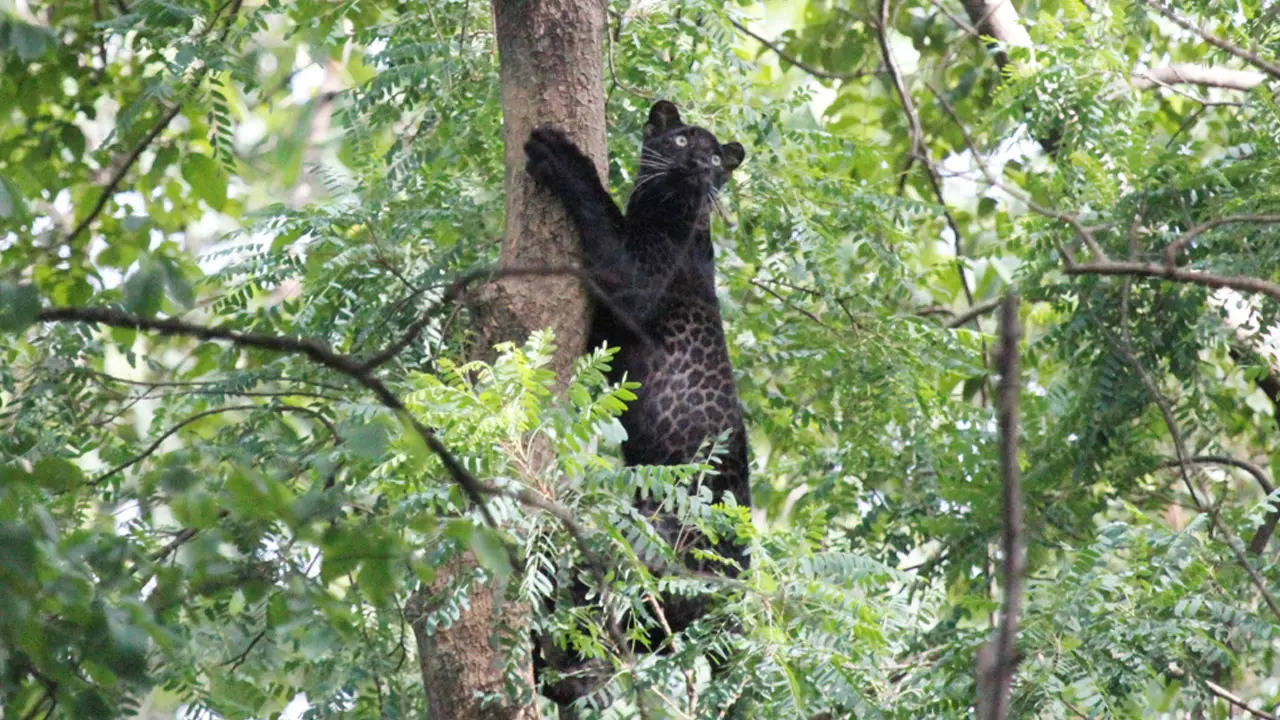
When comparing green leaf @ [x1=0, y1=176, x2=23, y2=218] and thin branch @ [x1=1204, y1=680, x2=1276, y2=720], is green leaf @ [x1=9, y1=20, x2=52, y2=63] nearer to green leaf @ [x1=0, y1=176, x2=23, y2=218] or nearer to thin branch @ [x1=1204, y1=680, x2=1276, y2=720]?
green leaf @ [x1=0, y1=176, x2=23, y2=218]

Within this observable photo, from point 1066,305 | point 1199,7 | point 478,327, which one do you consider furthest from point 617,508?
point 1199,7

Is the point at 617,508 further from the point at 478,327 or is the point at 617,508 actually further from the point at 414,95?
the point at 414,95

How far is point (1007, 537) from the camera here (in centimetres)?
125

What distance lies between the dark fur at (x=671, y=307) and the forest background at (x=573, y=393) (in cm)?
16

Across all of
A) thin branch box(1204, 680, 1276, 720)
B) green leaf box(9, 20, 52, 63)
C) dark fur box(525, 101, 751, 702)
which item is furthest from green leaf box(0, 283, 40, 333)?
thin branch box(1204, 680, 1276, 720)

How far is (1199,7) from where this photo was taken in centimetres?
550

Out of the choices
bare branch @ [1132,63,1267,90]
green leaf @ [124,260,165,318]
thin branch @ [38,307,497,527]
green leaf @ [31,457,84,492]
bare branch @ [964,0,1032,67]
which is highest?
bare branch @ [964,0,1032,67]

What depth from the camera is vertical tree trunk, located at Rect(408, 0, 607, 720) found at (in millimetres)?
3576

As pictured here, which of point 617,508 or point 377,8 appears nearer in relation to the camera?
point 617,508

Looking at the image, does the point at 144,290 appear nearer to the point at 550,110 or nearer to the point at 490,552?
the point at 490,552

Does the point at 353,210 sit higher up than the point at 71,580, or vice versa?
the point at 353,210

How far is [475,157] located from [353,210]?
2.52 ft

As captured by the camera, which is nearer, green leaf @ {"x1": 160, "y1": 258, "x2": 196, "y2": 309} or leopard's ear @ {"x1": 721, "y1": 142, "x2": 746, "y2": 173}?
green leaf @ {"x1": 160, "y1": 258, "x2": 196, "y2": 309}

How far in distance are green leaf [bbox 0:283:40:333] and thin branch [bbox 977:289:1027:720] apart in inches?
49.3
